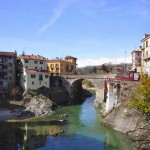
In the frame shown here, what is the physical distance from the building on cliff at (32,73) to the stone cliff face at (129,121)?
34.3 meters

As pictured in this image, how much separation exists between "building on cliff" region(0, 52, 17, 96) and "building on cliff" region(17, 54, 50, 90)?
106 inches

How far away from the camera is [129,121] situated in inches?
2402

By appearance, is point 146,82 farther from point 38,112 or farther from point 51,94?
point 51,94

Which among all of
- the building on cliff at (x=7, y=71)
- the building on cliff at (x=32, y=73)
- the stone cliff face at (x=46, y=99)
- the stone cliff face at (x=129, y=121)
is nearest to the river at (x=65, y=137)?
the stone cliff face at (x=129, y=121)

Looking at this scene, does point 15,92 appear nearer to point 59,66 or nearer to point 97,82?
point 97,82

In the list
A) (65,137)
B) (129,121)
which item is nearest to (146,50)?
(129,121)

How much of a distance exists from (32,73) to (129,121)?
4490cm

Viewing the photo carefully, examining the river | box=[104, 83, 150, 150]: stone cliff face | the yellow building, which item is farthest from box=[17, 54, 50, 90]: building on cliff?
box=[104, 83, 150, 150]: stone cliff face

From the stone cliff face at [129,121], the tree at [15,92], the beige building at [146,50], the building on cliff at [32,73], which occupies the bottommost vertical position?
the stone cliff face at [129,121]

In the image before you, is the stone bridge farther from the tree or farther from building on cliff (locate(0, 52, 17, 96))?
the tree

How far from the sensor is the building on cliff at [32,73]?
315 feet

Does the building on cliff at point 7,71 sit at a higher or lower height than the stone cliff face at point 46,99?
higher

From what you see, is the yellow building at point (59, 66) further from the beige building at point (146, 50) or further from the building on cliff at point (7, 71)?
the beige building at point (146, 50)

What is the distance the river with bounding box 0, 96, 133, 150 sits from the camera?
5172cm
